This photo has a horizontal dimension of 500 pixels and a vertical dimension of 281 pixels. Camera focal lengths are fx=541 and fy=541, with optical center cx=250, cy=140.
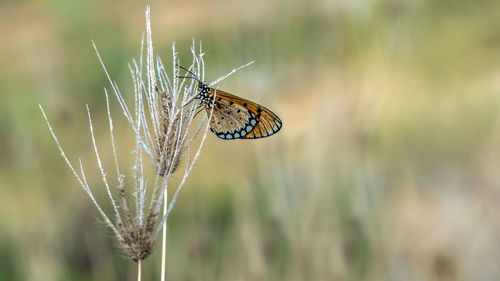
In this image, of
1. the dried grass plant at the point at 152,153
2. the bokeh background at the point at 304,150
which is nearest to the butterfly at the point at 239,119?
the dried grass plant at the point at 152,153

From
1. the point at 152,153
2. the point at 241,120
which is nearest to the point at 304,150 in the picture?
the point at 241,120

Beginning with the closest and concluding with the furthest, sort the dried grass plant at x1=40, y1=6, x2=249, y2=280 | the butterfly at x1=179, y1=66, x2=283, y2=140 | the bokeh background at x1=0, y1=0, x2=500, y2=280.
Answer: the dried grass plant at x1=40, y1=6, x2=249, y2=280, the butterfly at x1=179, y1=66, x2=283, y2=140, the bokeh background at x1=0, y1=0, x2=500, y2=280

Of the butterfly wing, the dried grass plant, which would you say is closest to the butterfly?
the butterfly wing

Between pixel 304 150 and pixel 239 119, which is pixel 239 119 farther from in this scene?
pixel 304 150

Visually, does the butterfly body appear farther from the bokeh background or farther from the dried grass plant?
the bokeh background

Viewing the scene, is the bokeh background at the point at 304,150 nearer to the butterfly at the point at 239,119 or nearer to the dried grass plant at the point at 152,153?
the butterfly at the point at 239,119

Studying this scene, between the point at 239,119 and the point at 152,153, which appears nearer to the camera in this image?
the point at 152,153
